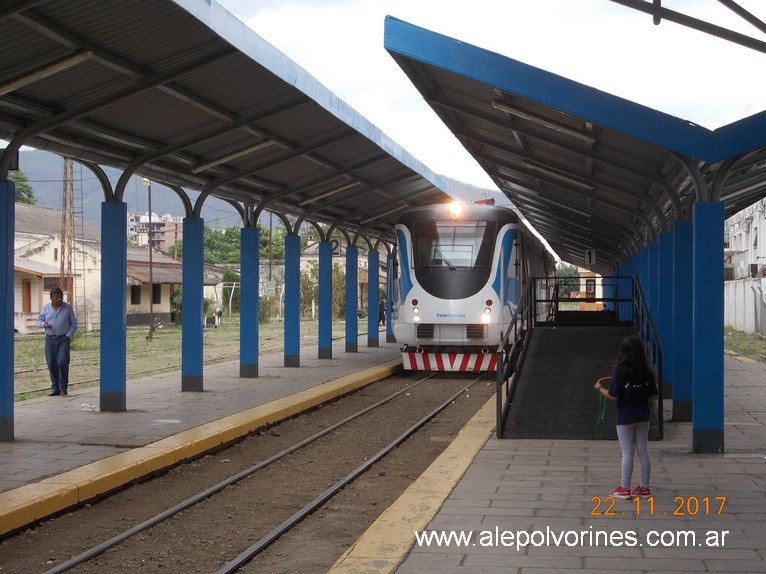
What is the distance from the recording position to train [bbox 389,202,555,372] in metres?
17.9

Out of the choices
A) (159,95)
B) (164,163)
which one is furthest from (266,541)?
(164,163)

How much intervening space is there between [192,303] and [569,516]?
31.7 ft

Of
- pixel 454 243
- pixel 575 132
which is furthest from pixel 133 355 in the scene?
pixel 575 132

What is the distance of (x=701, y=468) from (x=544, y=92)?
3780 millimetres

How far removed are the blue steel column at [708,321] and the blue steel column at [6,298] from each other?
266 inches

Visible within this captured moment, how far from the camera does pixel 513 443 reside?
400 inches

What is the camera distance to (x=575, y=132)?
1062 cm

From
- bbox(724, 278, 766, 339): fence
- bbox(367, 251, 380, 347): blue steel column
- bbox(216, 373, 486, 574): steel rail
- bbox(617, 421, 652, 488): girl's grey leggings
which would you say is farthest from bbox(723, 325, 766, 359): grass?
bbox(617, 421, 652, 488): girl's grey leggings

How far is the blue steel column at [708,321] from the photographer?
9070 mm

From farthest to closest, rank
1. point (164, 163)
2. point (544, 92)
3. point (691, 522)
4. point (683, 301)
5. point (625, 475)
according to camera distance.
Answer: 1. point (164, 163)
2. point (683, 301)
3. point (544, 92)
4. point (625, 475)
5. point (691, 522)

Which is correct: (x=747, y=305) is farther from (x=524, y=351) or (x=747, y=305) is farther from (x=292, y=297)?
(x=524, y=351)

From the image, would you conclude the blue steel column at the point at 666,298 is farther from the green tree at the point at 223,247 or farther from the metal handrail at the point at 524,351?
the green tree at the point at 223,247

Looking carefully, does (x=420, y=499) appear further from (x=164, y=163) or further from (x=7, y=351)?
(x=164, y=163)

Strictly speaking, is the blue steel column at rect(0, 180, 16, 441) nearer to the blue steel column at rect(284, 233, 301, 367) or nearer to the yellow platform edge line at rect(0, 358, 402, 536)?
the yellow platform edge line at rect(0, 358, 402, 536)
